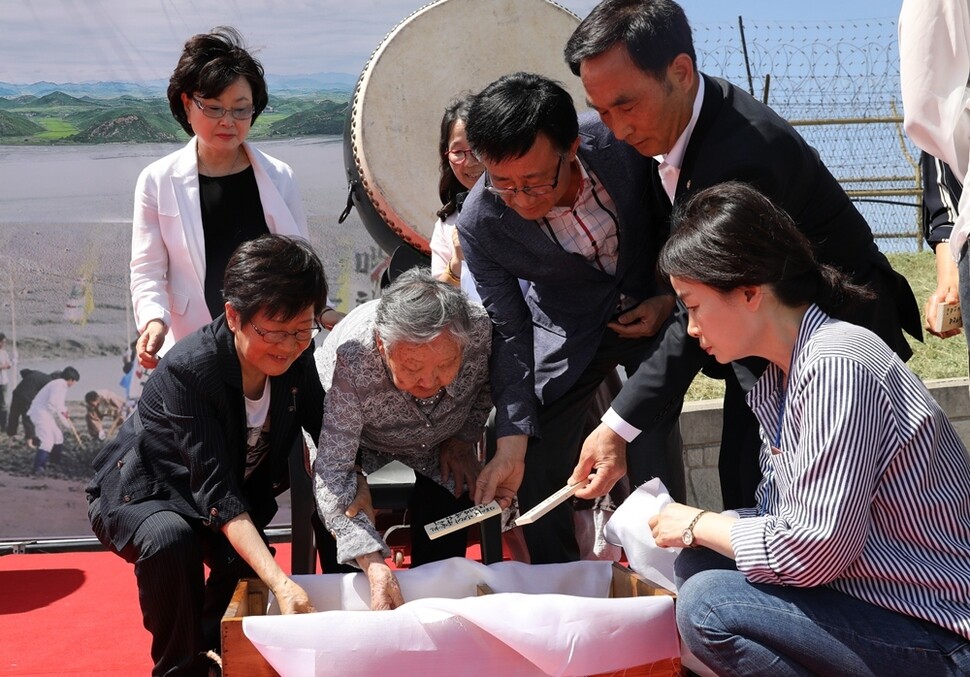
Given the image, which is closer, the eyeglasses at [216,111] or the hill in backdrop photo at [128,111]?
the eyeglasses at [216,111]

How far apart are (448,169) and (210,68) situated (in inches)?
29.4

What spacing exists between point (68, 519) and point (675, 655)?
257 cm

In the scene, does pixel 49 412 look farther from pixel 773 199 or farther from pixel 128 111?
pixel 773 199

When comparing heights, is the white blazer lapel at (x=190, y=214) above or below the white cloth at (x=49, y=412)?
above

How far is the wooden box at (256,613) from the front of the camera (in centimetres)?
190

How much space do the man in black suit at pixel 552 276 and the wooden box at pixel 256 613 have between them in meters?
0.41

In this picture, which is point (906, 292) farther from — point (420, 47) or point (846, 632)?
point (420, 47)

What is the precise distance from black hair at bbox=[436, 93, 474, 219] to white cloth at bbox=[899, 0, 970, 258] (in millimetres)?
1320

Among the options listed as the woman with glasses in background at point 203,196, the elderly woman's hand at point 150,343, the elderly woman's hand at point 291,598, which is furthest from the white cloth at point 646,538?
the woman with glasses in background at point 203,196

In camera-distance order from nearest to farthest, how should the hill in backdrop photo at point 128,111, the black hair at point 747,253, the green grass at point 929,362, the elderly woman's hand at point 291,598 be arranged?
1. the black hair at point 747,253
2. the elderly woman's hand at point 291,598
3. the hill in backdrop photo at point 128,111
4. the green grass at point 929,362

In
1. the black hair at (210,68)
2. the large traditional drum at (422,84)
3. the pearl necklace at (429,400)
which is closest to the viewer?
the pearl necklace at (429,400)

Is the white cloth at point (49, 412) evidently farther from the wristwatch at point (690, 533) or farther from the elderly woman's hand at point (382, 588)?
the wristwatch at point (690, 533)

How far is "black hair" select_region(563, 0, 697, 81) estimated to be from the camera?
223 centimetres

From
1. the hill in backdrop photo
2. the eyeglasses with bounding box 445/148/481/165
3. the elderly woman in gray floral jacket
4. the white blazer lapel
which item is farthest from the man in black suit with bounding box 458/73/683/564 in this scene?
the hill in backdrop photo
